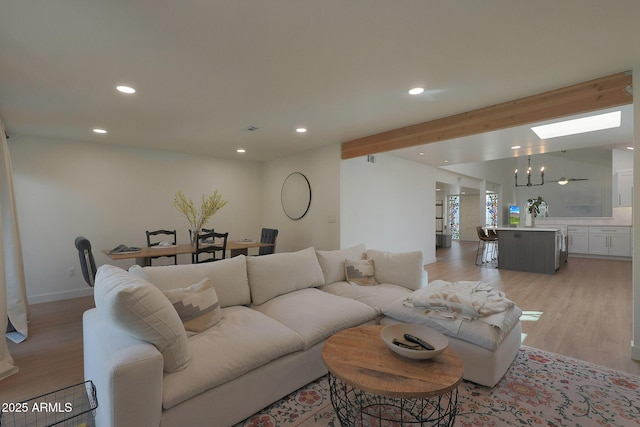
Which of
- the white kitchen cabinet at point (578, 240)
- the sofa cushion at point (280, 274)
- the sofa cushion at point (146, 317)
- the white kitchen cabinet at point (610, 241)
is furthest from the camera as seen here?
the white kitchen cabinet at point (578, 240)

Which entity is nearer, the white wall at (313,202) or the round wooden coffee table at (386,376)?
the round wooden coffee table at (386,376)

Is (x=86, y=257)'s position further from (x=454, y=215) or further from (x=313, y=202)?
(x=454, y=215)

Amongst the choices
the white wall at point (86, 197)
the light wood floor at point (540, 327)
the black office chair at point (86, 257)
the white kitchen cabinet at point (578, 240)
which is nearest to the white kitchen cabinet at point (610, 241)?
the white kitchen cabinet at point (578, 240)

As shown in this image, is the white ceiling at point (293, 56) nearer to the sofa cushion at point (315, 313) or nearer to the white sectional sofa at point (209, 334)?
the white sectional sofa at point (209, 334)

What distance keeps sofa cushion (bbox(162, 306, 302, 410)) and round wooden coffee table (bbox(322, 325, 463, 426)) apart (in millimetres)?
385

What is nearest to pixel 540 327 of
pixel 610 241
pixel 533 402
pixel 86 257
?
pixel 533 402

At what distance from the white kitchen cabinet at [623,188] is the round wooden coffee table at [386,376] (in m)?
8.47

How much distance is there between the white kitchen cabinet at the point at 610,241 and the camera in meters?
7.15

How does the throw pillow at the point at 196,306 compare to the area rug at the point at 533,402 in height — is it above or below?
above

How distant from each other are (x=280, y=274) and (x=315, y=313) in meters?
0.60

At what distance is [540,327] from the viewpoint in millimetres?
3059

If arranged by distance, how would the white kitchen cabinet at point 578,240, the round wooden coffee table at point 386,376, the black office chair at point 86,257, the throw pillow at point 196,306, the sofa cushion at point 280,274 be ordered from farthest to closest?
the white kitchen cabinet at point 578,240 → the black office chair at point 86,257 → the sofa cushion at point 280,274 → the throw pillow at point 196,306 → the round wooden coffee table at point 386,376

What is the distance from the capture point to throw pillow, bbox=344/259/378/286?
3133 millimetres

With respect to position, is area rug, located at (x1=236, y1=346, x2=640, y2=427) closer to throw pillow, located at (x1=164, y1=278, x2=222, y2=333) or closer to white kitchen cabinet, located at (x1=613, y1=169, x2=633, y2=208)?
throw pillow, located at (x1=164, y1=278, x2=222, y2=333)
